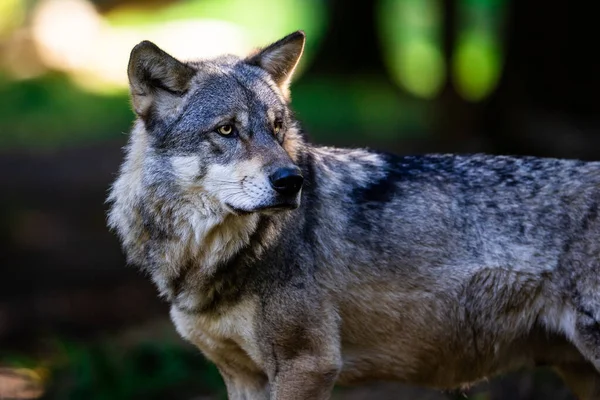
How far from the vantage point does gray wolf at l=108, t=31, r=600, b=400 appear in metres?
5.35

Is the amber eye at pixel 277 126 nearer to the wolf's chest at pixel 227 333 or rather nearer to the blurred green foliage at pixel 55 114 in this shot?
the wolf's chest at pixel 227 333

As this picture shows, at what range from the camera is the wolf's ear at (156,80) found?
211 inches

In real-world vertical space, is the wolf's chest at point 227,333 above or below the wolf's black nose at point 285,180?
below

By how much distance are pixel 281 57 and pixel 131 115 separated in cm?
1302

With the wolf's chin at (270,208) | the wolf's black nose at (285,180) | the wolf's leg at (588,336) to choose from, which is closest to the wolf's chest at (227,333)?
the wolf's chin at (270,208)

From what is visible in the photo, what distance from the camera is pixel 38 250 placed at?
13195 mm

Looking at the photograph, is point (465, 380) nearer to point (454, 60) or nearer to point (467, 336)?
point (467, 336)

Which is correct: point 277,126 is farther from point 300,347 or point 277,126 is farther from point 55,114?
point 55,114

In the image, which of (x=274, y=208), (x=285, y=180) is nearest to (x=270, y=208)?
(x=274, y=208)

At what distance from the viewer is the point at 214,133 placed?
5316mm

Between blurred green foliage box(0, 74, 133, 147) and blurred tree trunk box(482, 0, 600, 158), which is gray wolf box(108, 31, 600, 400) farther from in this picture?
blurred green foliage box(0, 74, 133, 147)

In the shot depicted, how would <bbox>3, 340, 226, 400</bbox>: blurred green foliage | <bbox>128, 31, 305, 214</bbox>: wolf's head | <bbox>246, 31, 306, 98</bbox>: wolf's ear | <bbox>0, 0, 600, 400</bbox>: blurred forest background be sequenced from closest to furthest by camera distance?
<bbox>128, 31, 305, 214</bbox>: wolf's head → <bbox>246, 31, 306, 98</bbox>: wolf's ear → <bbox>3, 340, 226, 400</bbox>: blurred green foliage → <bbox>0, 0, 600, 400</bbox>: blurred forest background

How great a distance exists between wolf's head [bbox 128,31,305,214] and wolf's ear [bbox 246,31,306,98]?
7.1 inches

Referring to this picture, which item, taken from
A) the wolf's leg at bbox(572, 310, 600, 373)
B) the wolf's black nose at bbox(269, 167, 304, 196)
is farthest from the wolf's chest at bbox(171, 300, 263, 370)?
the wolf's leg at bbox(572, 310, 600, 373)
